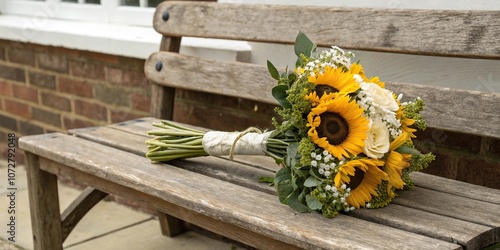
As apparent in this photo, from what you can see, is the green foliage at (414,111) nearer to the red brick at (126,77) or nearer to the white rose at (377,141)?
the white rose at (377,141)

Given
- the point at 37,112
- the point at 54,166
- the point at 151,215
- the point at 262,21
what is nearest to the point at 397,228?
the point at 262,21

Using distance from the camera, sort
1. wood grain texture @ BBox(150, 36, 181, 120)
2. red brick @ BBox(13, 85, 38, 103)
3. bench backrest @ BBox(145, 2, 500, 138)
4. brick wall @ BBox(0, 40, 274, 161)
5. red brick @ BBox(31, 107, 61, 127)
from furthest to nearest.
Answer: red brick @ BBox(13, 85, 38, 103), red brick @ BBox(31, 107, 61, 127), brick wall @ BBox(0, 40, 274, 161), wood grain texture @ BBox(150, 36, 181, 120), bench backrest @ BBox(145, 2, 500, 138)

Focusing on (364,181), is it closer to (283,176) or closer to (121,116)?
(283,176)

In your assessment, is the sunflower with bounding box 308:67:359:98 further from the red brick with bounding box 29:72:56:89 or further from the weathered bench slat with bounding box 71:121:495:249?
the red brick with bounding box 29:72:56:89

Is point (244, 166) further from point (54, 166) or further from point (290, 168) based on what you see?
point (54, 166)

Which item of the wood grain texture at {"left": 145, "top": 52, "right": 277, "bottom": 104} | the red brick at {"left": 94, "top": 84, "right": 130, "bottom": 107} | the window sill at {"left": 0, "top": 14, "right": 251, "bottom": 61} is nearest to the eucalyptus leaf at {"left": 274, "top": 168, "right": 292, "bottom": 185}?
the wood grain texture at {"left": 145, "top": 52, "right": 277, "bottom": 104}

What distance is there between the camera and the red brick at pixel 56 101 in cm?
347

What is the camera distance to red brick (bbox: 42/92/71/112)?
347cm

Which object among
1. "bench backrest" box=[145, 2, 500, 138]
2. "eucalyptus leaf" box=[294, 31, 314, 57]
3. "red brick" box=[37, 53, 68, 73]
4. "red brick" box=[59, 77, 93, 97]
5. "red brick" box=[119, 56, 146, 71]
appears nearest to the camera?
"eucalyptus leaf" box=[294, 31, 314, 57]

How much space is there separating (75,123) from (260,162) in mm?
1803

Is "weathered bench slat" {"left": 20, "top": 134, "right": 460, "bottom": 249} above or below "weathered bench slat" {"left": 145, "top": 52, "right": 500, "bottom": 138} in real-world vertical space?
below

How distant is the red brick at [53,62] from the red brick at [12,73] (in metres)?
0.20

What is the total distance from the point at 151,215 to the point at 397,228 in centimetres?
194

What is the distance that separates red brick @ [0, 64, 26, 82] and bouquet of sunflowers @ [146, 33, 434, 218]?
254 cm
